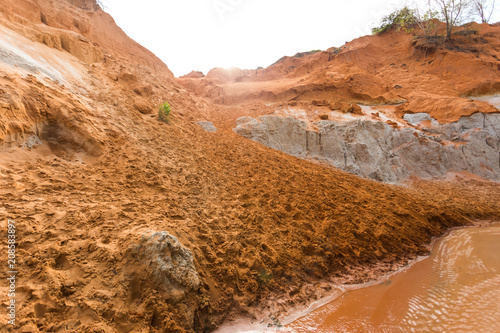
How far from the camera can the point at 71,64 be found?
6141 millimetres

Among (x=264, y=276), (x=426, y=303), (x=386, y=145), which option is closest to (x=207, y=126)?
(x=264, y=276)

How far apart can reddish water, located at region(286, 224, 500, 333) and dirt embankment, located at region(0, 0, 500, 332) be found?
34 centimetres

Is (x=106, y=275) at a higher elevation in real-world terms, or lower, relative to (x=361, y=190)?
lower

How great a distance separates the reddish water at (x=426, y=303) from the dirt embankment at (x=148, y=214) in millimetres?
345

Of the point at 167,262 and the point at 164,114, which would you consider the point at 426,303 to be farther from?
the point at 164,114

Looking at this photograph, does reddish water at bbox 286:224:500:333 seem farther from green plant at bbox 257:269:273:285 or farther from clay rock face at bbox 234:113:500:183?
clay rock face at bbox 234:113:500:183

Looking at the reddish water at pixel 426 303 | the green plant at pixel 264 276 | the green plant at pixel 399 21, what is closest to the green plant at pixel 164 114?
the green plant at pixel 264 276

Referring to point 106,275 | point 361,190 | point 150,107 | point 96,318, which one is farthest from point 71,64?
point 361,190

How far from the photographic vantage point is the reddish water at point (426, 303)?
8.08 ft

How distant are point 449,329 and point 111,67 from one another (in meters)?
10.4

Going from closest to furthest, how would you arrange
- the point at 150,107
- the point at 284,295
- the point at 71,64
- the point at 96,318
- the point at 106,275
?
the point at 96,318 < the point at 106,275 < the point at 284,295 < the point at 71,64 < the point at 150,107

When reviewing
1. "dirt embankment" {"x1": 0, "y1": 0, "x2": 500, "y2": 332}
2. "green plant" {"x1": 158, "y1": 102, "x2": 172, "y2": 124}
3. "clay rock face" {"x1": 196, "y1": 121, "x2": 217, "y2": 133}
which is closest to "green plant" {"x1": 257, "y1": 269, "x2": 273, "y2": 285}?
"dirt embankment" {"x1": 0, "y1": 0, "x2": 500, "y2": 332}

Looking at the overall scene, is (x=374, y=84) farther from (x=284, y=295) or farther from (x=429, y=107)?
(x=284, y=295)

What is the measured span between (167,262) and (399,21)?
89.2 ft
